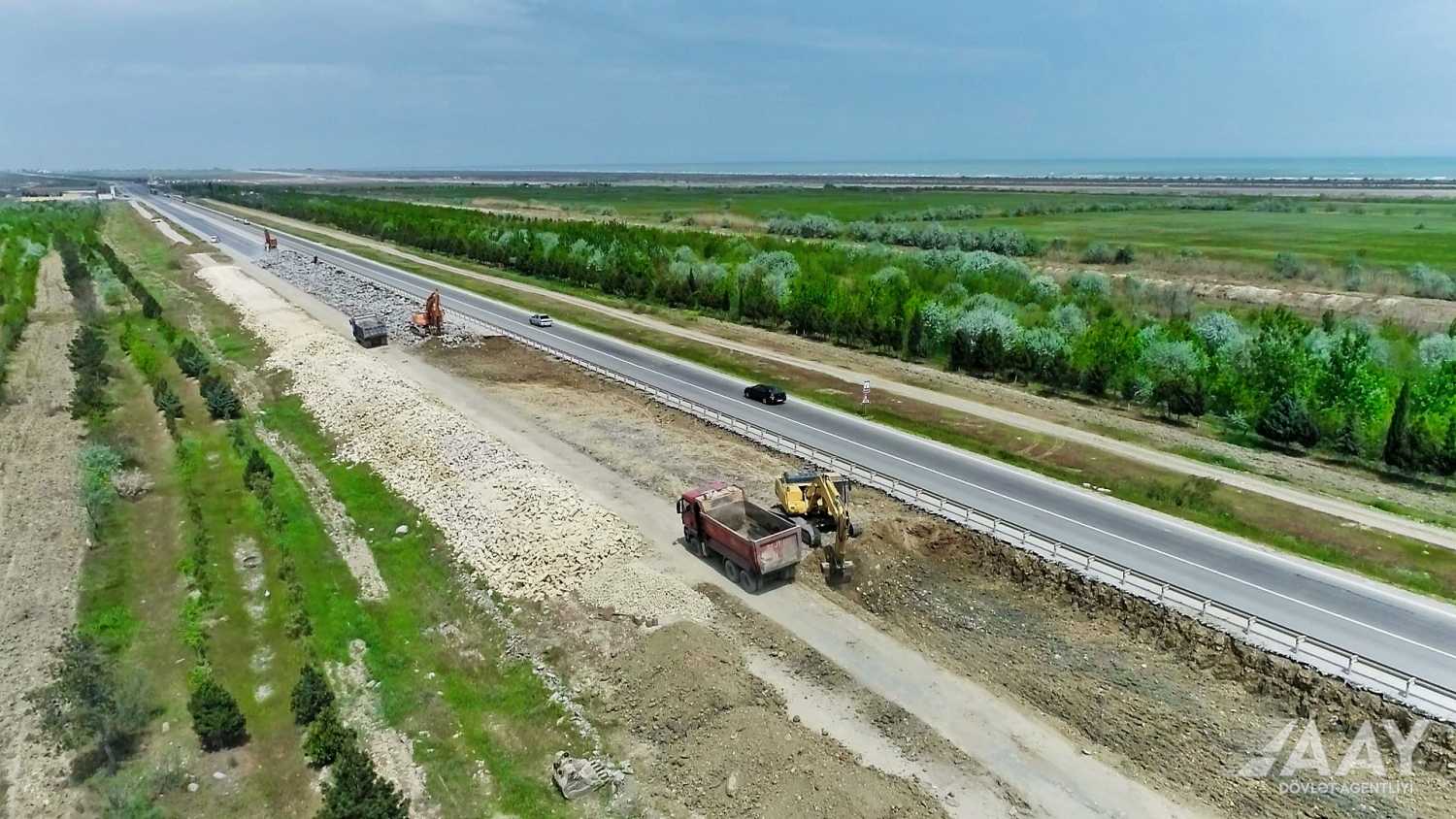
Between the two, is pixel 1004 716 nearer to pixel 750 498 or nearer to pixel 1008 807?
pixel 1008 807

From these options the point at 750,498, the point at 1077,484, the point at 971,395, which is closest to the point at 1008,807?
the point at 750,498

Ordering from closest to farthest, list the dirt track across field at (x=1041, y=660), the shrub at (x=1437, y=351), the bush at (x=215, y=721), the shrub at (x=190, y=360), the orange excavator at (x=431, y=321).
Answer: the dirt track across field at (x=1041, y=660), the bush at (x=215, y=721), the shrub at (x=1437, y=351), the shrub at (x=190, y=360), the orange excavator at (x=431, y=321)

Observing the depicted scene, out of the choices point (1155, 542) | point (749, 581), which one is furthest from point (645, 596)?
point (1155, 542)

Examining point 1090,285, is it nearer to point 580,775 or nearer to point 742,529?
point 742,529

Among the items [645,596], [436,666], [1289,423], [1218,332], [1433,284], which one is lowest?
[436,666]

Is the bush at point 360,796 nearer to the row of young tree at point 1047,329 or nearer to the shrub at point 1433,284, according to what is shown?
the row of young tree at point 1047,329

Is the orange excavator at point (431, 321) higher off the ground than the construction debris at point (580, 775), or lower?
higher

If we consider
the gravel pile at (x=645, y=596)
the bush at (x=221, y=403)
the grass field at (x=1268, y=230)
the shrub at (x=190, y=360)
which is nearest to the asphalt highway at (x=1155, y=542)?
the gravel pile at (x=645, y=596)
